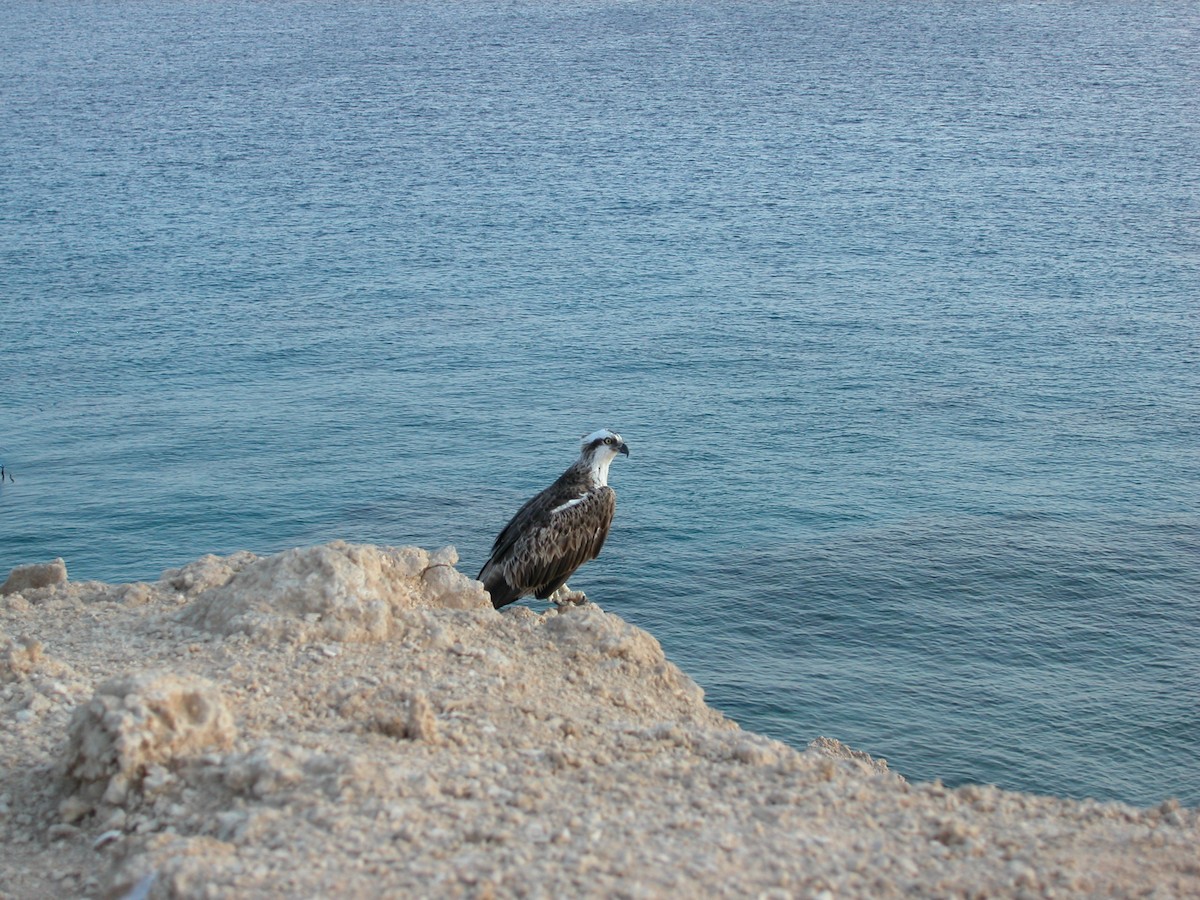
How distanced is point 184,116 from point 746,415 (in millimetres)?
50016

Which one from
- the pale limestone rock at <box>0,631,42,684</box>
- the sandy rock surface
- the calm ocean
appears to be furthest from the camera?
the calm ocean

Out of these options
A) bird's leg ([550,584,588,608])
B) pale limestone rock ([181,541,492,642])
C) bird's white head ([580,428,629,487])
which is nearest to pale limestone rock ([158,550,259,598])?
pale limestone rock ([181,541,492,642])

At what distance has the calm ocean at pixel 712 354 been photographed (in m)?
31.5

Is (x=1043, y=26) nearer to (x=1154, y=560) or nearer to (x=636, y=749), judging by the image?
(x=1154, y=560)

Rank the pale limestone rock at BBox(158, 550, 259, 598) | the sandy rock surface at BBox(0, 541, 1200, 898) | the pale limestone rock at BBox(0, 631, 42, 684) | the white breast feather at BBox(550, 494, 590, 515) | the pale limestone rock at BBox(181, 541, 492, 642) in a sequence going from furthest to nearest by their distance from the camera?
the white breast feather at BBox(550, 494, 590, 515)
the pale limestone rock at BBox(158, 550, 259, 598)
the pale limestone rock at BBox(181, 541, 492, 642)
the pale limestone rock at BBox(0, 631, 42, 684)
the sandy rock surface at BBox(0, 541, 1200, 898)

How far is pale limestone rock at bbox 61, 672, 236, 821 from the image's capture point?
1016cm

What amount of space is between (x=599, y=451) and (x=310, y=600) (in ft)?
22.8

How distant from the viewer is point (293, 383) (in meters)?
46.8

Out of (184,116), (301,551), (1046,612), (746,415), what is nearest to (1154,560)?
(1046,612)

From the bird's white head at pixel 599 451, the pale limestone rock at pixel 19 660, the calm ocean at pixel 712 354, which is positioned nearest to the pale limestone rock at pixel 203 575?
the pale limestone rock at pixel 19 660

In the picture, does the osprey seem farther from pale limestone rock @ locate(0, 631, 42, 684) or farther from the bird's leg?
pale limestone rock @ locate(0, 631, 42, 684)

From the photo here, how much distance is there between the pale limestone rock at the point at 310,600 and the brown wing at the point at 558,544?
426 centimetres

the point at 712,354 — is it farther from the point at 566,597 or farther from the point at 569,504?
the point at 566,597

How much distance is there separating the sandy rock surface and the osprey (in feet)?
16.9
